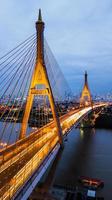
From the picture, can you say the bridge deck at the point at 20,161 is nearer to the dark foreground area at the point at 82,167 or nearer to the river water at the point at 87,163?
the dark foreground area at the point at 82,167

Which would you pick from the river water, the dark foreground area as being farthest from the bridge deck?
the river water

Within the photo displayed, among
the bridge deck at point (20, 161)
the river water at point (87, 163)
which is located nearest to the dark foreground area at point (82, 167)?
the river water at point (87, 163)

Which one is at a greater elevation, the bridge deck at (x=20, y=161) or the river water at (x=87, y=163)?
the bridge deck at (x=20, y=161)

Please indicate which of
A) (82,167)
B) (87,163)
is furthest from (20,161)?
(87,163)

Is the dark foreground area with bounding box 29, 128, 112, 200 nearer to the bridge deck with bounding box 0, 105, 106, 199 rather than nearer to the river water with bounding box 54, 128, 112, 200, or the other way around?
the river water with bounding box 54, 128, 112, 200

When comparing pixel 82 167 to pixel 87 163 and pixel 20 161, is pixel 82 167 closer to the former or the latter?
pixel 87 163

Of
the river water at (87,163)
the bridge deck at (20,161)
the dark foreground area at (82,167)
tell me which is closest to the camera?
the bridge deck at (20,161)

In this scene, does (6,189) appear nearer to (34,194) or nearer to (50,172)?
(34,194)

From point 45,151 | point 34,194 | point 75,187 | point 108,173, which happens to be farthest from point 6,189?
point 108,173
